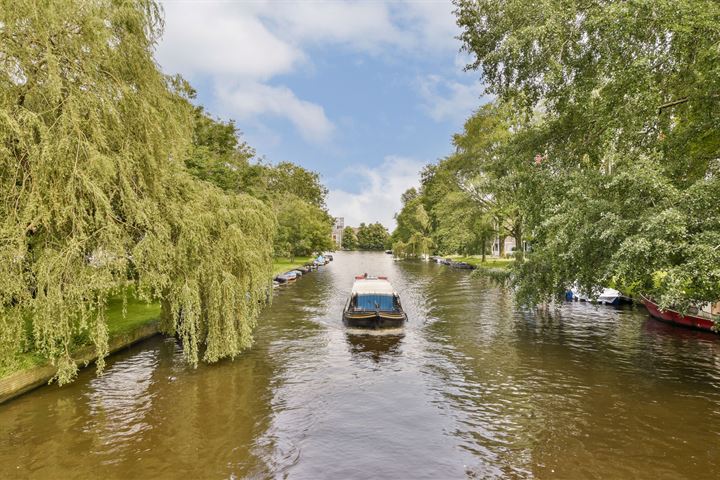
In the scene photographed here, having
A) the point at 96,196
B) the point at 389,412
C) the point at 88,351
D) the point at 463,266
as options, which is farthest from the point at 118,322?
the point at 463,266

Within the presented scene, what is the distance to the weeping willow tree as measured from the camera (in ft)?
41.5

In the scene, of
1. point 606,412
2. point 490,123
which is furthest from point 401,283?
point 606,412

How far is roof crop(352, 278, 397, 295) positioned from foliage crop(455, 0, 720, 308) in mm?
10141

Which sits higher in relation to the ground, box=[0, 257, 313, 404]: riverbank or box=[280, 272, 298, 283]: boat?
box=[280, 272, 298, 283]: boat

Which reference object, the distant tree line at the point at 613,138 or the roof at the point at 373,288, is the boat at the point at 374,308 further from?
the distant tree line at the point at 613,138

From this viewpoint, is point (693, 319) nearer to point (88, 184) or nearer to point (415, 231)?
point (88, 184)

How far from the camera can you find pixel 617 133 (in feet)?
53.3

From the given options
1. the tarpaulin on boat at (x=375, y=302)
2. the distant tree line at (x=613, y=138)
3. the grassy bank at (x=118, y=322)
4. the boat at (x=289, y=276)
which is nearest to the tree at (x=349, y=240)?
the boat at (x=289, y=276)

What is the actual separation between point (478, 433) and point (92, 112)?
1494 cm

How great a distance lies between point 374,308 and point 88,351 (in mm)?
14741

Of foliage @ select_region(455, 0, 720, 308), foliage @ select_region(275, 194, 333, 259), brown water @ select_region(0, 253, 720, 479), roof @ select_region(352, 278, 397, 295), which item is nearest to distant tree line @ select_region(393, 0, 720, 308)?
foliage @ select_region(455, 0, 720, 308)

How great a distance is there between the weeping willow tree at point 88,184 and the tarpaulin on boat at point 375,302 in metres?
11.7

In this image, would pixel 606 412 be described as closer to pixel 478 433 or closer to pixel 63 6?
pixel 478 433

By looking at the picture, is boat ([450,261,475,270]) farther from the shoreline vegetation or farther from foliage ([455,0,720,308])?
the shoreline vegetation
